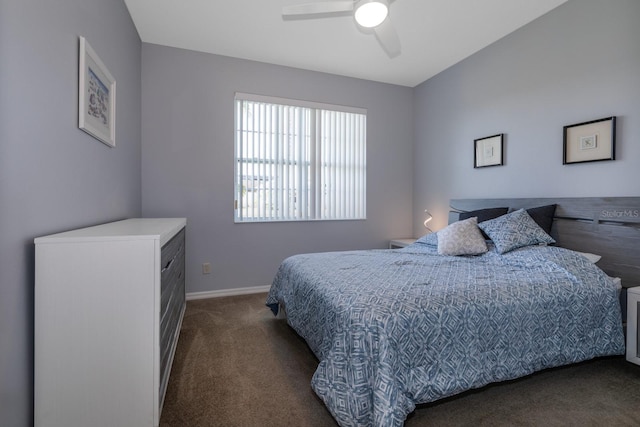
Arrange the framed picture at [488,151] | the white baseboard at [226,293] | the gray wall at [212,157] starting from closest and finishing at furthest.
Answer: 1. the framed picture at [488,151]
2. the gray wall at [212,157]
3. the white baseboard at [226,293]

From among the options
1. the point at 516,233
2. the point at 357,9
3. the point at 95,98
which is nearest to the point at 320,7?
the point at 357,9

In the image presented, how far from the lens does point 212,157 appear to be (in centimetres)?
344

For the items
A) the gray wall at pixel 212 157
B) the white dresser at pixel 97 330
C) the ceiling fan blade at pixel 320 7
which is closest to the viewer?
the white dresser at pixel 97 330

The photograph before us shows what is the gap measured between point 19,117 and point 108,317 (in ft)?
2.79

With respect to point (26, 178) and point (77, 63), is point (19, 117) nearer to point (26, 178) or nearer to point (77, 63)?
point (26, 178)

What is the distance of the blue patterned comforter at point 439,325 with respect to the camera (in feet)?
4.45

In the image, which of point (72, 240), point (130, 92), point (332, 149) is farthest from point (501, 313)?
point (130, 92)

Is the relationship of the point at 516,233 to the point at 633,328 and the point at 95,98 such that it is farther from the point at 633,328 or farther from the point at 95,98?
the point at 95,98

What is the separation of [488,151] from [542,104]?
619 mm

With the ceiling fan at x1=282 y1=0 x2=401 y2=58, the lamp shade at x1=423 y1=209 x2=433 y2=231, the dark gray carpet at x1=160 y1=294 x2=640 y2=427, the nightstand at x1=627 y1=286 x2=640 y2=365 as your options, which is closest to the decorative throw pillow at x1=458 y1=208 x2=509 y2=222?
the lamp shade at x1=423 y1=209 x2=433 y2=231

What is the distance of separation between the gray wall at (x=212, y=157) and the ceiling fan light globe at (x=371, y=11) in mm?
1792

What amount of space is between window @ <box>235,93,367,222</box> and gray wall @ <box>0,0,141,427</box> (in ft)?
5.59

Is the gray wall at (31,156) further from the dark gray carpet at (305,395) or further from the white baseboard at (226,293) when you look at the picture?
the white baseboard at (226,293)

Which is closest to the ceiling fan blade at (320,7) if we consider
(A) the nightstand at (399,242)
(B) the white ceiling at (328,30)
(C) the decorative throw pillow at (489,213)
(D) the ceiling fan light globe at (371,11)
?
(D) the ceiling fan light globe at (371,11)
